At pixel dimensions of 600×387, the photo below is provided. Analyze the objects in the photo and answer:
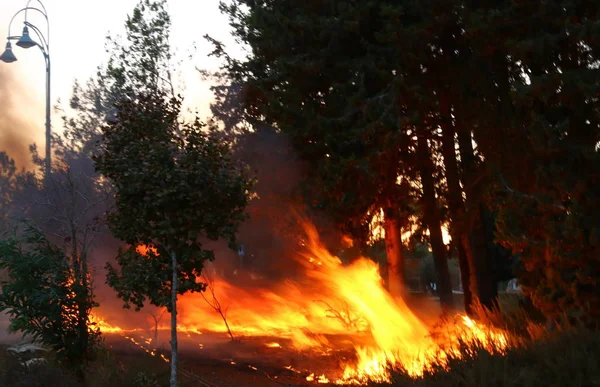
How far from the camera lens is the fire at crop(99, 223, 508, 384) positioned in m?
13.3

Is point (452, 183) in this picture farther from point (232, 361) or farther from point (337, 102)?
point (232, 361)

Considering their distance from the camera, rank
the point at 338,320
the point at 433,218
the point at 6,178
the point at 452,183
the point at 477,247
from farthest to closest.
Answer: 1. the point at 6,178
2. the point at 338,320
3. the point at 433,218
4. the point at 477,247
5. the point at 452,183

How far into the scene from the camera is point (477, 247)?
17797mm

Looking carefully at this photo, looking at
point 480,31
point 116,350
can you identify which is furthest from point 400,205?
point 116,350

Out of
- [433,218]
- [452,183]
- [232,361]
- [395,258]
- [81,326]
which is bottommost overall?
[232,361]

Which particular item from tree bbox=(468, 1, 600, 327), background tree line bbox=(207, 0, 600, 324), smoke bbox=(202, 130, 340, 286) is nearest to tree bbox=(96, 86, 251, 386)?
background tree line bbox=(207, 0, 600, 324)

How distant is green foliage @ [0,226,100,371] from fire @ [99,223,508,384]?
5.20m

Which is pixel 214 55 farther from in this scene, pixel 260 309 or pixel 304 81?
pixel 260 309

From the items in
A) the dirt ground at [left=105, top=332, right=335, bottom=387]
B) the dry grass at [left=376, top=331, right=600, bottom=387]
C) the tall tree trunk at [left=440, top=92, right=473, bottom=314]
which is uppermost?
the tall tree trunk at [left=440, top=92, right=473, bottom=314]

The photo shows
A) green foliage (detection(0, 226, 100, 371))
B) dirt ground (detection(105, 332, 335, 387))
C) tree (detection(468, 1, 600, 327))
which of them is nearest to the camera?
green foliage (detection(0, 226, 100, 371))

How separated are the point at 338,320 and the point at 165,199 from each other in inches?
458

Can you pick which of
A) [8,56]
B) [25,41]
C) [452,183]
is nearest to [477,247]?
[452,183]

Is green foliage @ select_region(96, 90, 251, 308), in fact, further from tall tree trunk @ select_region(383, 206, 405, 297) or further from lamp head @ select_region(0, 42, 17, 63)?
lamp head @ select_region(0, 42, 17, 63)

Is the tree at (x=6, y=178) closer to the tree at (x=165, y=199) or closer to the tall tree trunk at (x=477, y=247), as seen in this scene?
the tree at (x=165, y=199)
